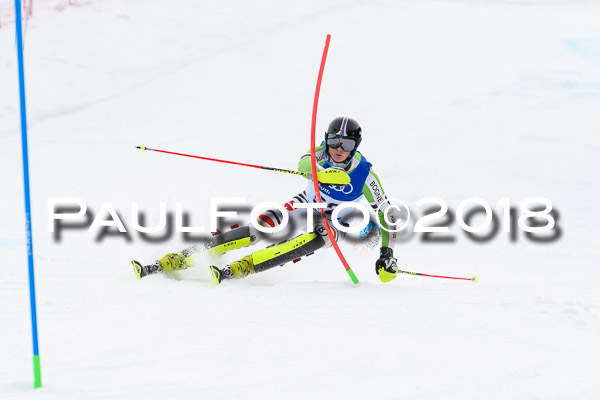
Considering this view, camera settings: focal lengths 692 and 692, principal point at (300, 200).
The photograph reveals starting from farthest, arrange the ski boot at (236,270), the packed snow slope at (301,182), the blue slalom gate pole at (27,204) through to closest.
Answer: the ski boot at (236,270) < the packed snow slope at (301,182) < the blue slalom gate pole at (27,204)

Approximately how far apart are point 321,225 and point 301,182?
3774 mm

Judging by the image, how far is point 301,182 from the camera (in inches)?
363

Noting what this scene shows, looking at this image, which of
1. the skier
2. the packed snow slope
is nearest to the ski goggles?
the skier

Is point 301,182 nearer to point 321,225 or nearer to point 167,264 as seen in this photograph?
point 321,225

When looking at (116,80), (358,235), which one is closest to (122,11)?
(116,80)

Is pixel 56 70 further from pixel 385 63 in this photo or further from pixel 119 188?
pixel 385 63

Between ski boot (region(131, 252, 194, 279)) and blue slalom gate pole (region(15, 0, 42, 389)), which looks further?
ski boot (region(131, 252, 194, 279))

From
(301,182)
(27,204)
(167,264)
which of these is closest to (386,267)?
(167,264)

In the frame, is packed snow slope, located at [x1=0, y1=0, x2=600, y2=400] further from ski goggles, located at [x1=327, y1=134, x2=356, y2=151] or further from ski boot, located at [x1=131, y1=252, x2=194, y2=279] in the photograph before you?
ski goggles, located at [x1=327, y1=134, x2=356, y2=151]

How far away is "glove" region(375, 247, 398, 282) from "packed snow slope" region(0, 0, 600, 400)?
133 mm

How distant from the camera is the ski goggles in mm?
5172

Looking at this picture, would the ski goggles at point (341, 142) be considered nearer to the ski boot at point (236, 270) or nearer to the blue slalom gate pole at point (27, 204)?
the ski boot at point (236, 270)

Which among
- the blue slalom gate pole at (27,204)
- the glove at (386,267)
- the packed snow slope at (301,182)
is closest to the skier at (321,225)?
the glove at (386,267)

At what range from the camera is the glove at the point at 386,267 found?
521 centimetres
